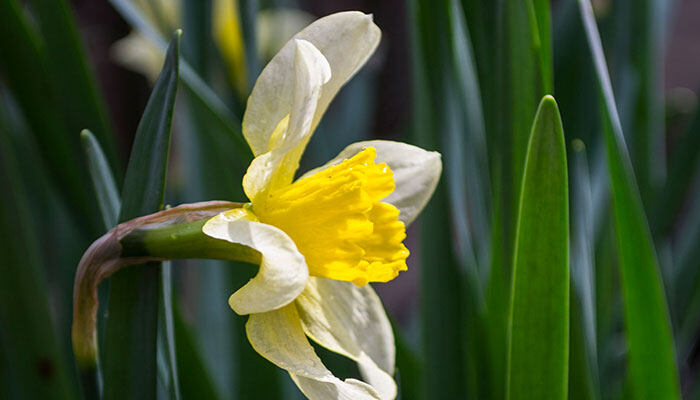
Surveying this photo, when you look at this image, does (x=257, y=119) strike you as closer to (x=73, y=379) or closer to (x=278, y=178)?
(x=278, y=178)

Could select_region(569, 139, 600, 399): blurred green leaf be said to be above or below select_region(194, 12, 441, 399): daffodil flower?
below

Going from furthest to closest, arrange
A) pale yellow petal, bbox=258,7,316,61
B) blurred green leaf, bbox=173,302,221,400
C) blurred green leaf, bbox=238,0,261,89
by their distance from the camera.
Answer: pale yellow petal, bbox=258,7,316,61 → blurred green leaf, bbox=238,0,261,89 → blurred green leaf, bbox=173,302,221,400

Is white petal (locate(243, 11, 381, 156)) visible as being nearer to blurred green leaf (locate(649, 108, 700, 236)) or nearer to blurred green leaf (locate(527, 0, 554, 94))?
blurred green leaf (locate(527, 0, 554, 94))

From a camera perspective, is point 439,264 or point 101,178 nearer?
point 101,178

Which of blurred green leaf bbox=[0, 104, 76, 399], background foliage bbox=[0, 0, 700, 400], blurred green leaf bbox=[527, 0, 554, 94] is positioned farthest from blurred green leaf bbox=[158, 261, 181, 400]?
blurred green leaf bbox=[527, 0, 554, 94]

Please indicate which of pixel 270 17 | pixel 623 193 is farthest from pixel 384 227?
pixel 270 17

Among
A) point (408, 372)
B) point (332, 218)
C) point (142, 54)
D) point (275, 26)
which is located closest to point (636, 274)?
point (332, 218)

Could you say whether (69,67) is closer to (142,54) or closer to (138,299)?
(138,299)
